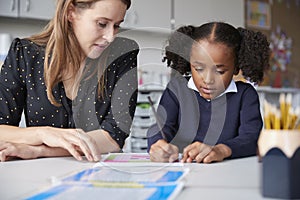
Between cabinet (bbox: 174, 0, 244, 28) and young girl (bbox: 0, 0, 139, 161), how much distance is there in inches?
69.0

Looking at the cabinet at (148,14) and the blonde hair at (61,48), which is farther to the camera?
the cabinet at (148,14)

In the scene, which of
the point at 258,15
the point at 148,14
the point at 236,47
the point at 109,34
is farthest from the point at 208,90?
the point at 258,15

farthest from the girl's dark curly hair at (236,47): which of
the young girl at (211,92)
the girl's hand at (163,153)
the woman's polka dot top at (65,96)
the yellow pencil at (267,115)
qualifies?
the yellow pencil at (267,115)

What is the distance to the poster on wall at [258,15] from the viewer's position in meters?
3.43

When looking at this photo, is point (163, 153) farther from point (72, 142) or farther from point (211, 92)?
point (211, 92)

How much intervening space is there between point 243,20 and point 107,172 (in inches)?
113

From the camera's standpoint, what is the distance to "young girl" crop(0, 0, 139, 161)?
3.51 ft

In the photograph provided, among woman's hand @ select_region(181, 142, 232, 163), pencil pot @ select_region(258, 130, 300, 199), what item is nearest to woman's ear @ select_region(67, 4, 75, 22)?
woman's hand @ select_region(181, 142, 232, 163)

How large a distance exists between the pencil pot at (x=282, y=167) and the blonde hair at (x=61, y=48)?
0.69 m

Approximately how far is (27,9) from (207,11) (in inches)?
A: 53.0

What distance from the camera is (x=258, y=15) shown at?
347 cm

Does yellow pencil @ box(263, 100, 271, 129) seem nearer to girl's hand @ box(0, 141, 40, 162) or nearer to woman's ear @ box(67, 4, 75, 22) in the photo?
girl's hand @ box(0, 141, 40, 162)

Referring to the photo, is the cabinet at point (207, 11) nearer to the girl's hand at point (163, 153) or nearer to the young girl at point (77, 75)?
the young girl at point (77, 75)

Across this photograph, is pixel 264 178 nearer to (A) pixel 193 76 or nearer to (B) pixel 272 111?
(B) pixel 272 111
